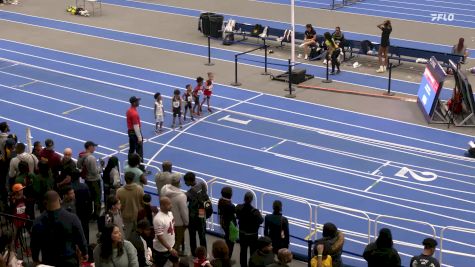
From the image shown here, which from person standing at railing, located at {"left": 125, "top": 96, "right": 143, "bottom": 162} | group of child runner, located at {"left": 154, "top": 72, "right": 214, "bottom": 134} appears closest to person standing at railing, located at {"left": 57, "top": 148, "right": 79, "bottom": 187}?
person standing at railing, located at {"left": 125, "top": 96, "right": 143, "bottom": 162}

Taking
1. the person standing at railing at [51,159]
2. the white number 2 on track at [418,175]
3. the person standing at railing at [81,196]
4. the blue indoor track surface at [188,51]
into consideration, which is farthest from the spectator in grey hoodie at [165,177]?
the blue indoor track surface at [188,51]

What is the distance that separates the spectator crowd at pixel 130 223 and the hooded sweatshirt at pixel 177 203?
16mm

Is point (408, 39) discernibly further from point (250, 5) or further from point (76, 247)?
point (76, 247)

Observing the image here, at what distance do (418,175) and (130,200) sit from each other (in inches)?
350

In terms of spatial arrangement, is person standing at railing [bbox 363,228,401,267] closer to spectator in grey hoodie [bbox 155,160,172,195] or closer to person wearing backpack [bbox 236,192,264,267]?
person wearing backpack [bbox 236,192,264,267]

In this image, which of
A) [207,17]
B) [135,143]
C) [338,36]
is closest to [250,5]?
[207,17]

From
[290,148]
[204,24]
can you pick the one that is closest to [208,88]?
[290,148]

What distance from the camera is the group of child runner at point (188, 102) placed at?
21.9m

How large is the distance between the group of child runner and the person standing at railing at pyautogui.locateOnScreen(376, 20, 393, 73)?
6824 millimetres

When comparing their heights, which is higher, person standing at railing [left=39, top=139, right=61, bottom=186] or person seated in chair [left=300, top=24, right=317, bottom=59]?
person standing at railing [left=39, top=139, right=61, bottom=186]

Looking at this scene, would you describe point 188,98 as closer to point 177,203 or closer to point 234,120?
point 234,120

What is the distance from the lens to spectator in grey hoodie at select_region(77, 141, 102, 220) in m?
14.7

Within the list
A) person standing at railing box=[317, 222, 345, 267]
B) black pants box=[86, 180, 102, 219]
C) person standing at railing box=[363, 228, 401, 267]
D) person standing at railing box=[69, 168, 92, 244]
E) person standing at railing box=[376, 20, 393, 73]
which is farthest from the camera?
person standing at railing box=[376, 20, 393, 73]

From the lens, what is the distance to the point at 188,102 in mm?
22859
